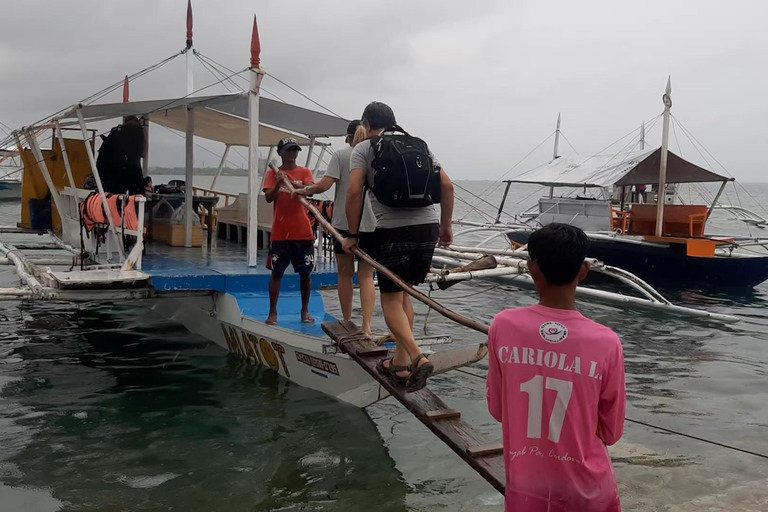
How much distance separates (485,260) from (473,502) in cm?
193

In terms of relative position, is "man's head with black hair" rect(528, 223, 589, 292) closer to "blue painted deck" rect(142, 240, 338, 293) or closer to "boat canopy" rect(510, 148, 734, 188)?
"blue painted deck" rect(142, 240, 338, 293)

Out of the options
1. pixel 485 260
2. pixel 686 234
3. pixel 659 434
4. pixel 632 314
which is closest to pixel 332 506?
pixel 485 260

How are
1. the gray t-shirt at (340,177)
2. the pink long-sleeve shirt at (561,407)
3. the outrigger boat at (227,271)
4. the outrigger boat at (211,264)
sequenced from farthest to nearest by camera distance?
1. the outrigger boat at (211,264)
2. the gray t-shirt at (340,177)
3. the outrigger boat at (227,271)
4. the pink long-sleeve shirt at (561,407)

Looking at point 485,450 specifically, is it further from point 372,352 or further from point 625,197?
point 625,197

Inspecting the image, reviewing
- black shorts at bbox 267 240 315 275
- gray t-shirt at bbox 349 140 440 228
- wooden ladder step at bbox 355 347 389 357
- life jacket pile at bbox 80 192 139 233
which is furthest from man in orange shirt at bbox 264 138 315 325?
gray t-shirt at bbox 349 140 440 228

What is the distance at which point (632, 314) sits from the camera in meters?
14.0

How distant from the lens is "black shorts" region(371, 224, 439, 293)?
4.56 m

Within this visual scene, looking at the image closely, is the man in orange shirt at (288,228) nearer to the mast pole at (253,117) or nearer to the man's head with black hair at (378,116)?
the mast pole at (253,117)

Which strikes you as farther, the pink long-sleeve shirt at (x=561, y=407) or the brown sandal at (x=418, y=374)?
the brown sandal at (x=418, y=374)

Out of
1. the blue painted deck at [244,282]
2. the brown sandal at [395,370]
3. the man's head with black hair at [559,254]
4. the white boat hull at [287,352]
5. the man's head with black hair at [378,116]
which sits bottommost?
the white boat hull at [287,352]

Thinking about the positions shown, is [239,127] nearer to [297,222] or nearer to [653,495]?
[297,222]

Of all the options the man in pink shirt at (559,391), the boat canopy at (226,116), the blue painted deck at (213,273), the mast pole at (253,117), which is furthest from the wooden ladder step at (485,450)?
the boat canopy at (226,116)

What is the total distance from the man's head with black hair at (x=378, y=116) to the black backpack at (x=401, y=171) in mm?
279

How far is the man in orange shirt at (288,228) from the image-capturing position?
6.81 meters
